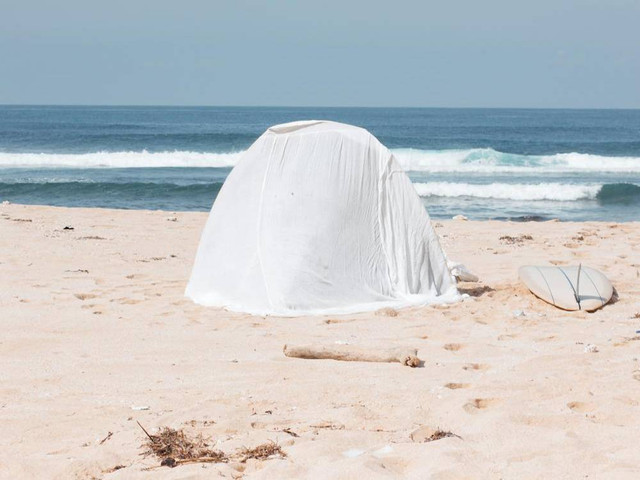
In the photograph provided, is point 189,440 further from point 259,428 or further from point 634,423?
point 634,423

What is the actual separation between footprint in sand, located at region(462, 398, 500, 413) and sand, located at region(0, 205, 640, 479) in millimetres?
12

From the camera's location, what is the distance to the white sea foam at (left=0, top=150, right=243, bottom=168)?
32.4 m

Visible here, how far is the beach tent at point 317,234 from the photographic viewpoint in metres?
7.46

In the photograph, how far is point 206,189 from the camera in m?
23.2

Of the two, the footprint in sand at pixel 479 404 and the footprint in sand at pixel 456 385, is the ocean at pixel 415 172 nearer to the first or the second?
the footprint in sand at pixel 456 385

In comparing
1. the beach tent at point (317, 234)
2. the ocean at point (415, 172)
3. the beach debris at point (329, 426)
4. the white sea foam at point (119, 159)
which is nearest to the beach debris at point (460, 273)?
the beach tent at point (317, 234)

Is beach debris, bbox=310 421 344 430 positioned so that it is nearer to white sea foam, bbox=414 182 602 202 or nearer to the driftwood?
the driftwood

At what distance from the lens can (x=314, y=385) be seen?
5.20 m

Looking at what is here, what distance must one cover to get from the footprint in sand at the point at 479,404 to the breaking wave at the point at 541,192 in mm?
17653

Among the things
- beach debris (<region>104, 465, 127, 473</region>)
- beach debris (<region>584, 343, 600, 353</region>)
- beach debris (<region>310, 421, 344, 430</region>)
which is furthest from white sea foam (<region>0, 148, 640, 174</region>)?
beach debris (<region>104, 465, 127, 473</region>)

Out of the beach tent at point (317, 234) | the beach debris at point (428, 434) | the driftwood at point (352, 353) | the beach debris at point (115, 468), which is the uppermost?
the beach tent at point (317, 234)

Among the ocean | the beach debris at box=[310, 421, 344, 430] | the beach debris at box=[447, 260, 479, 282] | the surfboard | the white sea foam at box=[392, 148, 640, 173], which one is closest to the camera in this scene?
the beach debris at box=[310, 421, 344, 430]

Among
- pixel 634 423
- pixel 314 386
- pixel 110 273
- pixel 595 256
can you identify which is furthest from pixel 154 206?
pixel 634 423

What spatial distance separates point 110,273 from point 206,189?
45.8ft
